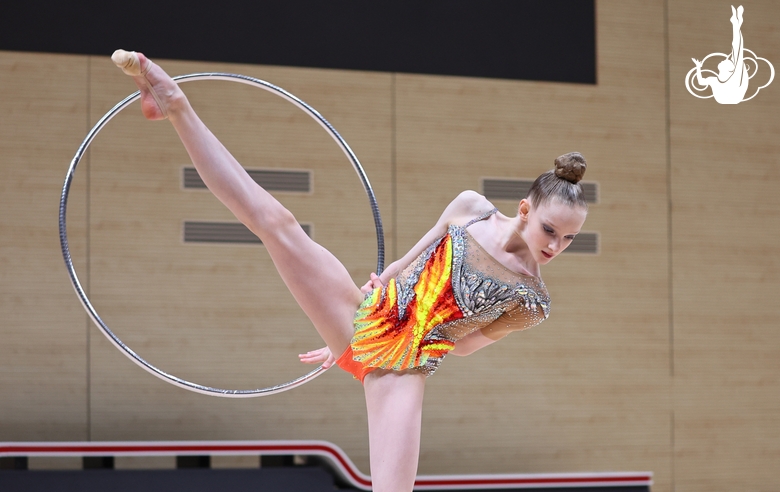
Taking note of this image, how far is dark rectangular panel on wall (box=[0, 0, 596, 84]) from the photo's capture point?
5934mm

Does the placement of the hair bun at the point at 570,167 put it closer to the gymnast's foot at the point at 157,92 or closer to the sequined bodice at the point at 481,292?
the sequined bodice at the point at 481,292

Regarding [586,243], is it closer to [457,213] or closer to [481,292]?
[457,213]

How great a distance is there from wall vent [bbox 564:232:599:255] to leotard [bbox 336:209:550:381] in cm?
376

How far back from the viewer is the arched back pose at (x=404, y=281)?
2879mm

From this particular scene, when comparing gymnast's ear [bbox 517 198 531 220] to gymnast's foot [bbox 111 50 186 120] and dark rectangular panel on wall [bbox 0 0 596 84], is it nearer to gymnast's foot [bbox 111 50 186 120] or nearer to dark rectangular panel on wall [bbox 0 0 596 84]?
gymnast's foot [bbox 111 50 186 120]

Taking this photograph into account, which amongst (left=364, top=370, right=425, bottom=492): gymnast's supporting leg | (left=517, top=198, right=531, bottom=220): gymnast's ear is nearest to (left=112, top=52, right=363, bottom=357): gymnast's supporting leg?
(left=364, top=370, right=425, bottom=492): gymnast's supporting leg

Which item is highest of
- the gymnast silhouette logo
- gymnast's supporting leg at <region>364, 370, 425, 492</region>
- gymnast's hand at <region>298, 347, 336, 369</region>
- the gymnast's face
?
the gymnast silhouette logo

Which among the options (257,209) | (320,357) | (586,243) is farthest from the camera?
(586,243)

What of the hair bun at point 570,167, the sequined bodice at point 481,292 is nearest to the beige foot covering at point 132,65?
the sequined bodice at point 481,292

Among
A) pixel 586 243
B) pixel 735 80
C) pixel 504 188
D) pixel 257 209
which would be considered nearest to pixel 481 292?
pixel 257 209

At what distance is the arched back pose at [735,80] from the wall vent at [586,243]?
1565mm

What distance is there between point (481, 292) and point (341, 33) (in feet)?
12.5

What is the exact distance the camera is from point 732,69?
7.39m

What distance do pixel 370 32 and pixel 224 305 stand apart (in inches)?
87.6
